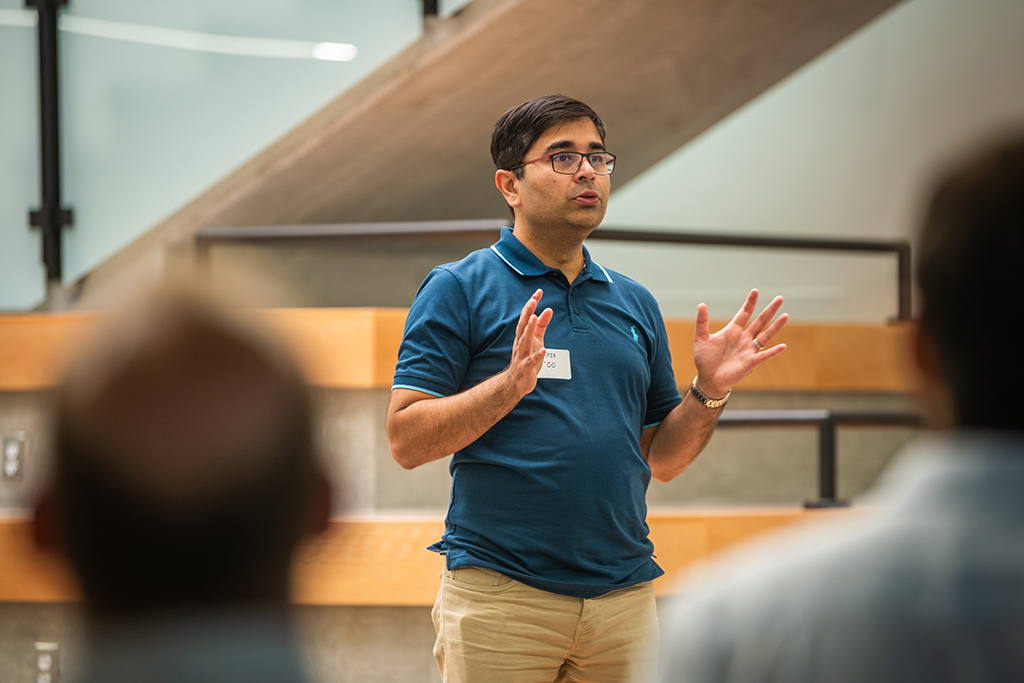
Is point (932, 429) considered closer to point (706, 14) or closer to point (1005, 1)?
point (706, 14)

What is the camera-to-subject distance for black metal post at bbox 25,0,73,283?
3828 millimetres

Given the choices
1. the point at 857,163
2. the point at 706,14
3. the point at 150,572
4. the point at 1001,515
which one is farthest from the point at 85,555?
the point at 857,163

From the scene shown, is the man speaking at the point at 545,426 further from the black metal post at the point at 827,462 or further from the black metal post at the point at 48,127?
the black metal post at the point at 48,127

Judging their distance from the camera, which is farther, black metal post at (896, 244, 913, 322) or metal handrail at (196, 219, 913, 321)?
black metal post at (896, 244, 913, 322)

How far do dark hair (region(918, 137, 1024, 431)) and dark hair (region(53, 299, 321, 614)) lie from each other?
1.29 ft

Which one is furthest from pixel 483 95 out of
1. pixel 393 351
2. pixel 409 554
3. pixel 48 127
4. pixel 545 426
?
pixel 545 426

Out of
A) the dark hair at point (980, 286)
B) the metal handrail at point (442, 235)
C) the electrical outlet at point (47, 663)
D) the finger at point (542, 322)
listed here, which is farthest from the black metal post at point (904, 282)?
the dark hair at point (980, 286)

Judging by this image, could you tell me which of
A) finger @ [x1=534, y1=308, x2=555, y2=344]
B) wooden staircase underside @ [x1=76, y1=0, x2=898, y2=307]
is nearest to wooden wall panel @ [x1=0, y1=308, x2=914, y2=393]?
wooden staircase underside @ [x1=76, y1=0, x2=898, y2=307]

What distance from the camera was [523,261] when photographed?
1.78m

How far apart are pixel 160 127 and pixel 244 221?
579mm

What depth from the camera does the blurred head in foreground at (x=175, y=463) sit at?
0.54 m

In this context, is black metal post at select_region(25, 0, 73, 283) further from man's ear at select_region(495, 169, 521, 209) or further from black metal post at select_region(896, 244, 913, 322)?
black metal post at select_region(896, 244, 913, 322)

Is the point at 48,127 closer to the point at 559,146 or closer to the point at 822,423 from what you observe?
the point at 559,146

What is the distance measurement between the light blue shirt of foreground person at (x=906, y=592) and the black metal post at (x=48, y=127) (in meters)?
3.86
